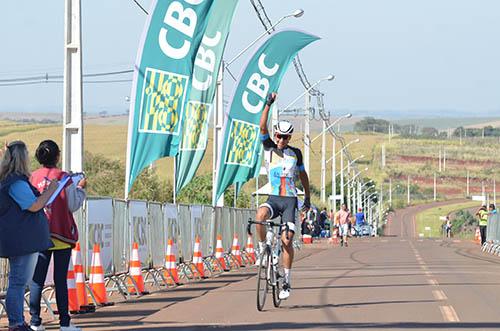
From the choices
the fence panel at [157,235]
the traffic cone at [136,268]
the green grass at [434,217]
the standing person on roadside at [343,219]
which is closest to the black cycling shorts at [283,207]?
the traffic cone at [136,268]

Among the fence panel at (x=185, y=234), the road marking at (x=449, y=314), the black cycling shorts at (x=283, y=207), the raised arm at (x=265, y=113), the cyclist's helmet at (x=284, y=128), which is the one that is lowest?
the road marking at (x=449, y=314)

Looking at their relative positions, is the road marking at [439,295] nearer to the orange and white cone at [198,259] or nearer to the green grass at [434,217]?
the orange and white cone at [198,259]

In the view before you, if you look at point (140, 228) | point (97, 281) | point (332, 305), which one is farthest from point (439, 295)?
point (140, 228)

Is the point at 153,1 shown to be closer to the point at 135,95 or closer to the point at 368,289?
the point at 135,95

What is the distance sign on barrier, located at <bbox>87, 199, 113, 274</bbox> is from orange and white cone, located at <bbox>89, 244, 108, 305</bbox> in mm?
429

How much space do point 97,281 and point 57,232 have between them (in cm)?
420

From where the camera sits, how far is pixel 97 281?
16.7 m

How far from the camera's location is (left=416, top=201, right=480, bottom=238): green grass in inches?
5517

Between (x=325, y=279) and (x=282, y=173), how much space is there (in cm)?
729

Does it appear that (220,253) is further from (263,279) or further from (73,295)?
(263,279)

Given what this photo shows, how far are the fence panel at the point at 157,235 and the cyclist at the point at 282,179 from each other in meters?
5.86

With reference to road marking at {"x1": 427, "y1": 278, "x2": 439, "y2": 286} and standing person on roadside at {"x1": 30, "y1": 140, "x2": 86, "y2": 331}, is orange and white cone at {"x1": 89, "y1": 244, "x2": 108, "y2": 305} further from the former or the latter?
road marking at {"x1": 427, "y1": 278, "x2": 439, "y2": 286}

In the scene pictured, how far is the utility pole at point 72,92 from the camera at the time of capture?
61.3ft

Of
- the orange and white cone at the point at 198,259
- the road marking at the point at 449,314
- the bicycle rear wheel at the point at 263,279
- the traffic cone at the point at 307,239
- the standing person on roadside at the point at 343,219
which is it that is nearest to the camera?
the road marking at the point at 449,314
